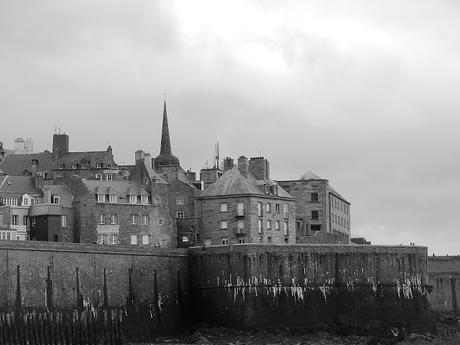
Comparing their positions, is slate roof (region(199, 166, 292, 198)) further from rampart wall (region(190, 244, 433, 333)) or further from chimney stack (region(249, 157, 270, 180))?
rampart wall (region(190, 244, 433, 333))

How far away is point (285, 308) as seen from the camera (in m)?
89.8

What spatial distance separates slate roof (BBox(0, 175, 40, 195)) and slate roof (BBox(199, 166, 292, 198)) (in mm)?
12035

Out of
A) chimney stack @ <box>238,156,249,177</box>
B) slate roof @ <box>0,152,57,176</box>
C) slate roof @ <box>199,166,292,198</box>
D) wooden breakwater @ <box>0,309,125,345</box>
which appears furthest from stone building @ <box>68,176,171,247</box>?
slate roof @ <box>0,152,57,176</box>

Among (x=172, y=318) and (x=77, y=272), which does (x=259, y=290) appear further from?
(x=77, y=272)

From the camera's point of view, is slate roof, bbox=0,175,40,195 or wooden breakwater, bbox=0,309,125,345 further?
slate roof, bbox=0,175,40,195

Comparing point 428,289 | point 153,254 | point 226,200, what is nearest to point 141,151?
point 226,200

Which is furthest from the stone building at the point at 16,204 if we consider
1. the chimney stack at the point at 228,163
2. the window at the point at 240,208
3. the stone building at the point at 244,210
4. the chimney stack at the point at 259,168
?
the chimney stack at the point at 259,168

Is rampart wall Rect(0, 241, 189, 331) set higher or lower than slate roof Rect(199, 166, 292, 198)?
lower

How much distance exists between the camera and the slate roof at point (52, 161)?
11406 centimetres

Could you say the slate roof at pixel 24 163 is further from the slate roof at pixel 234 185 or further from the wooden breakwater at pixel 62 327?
the wooden breakwater at pixel 62 327

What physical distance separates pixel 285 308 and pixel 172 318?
22.8ft

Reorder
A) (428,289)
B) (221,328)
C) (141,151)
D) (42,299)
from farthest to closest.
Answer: (141,151) < (428,289) < (221,328) < (42,299)

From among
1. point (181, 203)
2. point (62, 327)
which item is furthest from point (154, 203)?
point (62, 327)

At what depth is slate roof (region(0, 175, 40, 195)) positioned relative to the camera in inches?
3862
